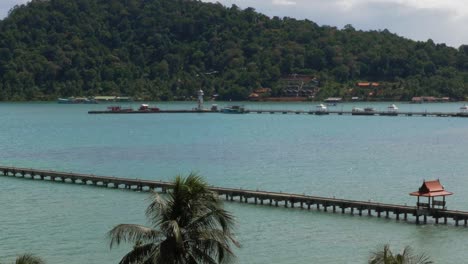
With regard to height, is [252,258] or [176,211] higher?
[176,211]

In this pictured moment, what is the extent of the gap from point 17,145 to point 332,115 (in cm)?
7782

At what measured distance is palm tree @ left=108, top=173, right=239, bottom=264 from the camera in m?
19.7

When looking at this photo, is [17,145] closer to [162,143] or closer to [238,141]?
[162,143]

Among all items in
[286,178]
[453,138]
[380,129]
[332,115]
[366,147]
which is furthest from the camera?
[332,115]

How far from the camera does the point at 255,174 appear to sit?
222 ft

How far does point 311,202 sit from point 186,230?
29.3 m

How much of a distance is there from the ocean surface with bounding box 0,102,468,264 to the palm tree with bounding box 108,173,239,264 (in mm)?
16040

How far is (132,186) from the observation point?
58594 mm

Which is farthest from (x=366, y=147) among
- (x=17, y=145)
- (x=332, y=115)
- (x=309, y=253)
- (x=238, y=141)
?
(x=332, y=115)

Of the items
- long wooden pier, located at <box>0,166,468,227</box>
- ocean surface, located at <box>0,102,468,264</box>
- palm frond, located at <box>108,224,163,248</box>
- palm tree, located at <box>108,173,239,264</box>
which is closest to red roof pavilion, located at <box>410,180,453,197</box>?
long wooden pier, located at <box>0,166,468,227</box>

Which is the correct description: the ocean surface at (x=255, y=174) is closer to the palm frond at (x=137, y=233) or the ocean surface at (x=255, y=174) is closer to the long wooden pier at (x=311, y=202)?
the long wooden pier at (x=311, y=202)

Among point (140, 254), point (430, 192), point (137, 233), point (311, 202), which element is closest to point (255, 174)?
point (311, 202)

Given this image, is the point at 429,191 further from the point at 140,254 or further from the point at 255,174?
the point at 140,254

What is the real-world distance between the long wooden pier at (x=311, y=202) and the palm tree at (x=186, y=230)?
841 inches
